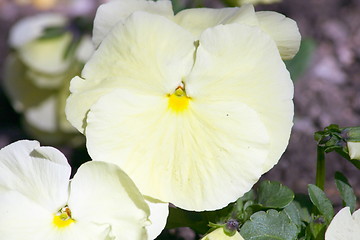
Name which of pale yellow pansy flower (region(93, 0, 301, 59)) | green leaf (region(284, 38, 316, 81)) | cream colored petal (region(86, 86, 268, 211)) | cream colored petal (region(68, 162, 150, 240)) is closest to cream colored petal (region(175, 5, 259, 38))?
pale yellow pansy flower (region(93, 0, 301, 59))

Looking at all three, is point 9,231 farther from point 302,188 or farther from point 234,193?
point 302,188

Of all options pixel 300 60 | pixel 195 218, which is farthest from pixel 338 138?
pixel 300 60

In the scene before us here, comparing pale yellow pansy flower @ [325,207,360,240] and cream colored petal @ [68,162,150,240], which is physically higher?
cream colored petal @ [68,162,150,240]

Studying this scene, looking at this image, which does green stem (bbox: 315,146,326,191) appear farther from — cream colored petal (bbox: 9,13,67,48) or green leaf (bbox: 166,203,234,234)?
cream colored petal (bbox: 9,13,67,48)

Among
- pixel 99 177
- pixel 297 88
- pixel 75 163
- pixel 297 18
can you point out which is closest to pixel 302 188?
pixel 297 88

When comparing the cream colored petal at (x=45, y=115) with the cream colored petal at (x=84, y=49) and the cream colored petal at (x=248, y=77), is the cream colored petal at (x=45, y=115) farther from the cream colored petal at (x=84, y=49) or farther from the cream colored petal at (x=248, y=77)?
the cream colored petal at (x=248, y=77)

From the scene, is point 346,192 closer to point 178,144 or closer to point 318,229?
point 318,229
